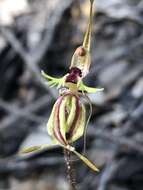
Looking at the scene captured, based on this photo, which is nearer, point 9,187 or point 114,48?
point 9,187

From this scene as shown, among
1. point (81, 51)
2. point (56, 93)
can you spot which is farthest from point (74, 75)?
point (56, 93)

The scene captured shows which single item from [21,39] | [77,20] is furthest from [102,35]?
[21,39]

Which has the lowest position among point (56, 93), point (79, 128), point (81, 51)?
point (79, 128)

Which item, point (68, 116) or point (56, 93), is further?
point (56, 93)

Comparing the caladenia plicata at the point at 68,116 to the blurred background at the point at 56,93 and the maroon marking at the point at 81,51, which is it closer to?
the maroon marking at the point at 81,51

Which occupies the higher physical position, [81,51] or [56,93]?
[56,93]

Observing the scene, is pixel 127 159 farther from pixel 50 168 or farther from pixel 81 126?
pixel 81 126

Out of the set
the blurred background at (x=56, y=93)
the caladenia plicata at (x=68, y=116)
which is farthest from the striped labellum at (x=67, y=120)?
the blurred background at (x=56, y=93)

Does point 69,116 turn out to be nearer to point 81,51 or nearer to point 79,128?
point 79,128

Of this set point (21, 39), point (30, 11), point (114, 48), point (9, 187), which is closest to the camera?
point (9, 187)

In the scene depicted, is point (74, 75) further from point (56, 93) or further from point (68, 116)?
point (56, 93)
